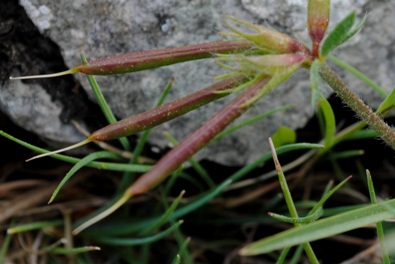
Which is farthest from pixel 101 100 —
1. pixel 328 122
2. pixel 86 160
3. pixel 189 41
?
pixel 328 122

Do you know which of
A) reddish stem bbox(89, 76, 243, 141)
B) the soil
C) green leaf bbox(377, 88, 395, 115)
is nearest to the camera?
reddish stem bbox(89, 76, 243, 141)

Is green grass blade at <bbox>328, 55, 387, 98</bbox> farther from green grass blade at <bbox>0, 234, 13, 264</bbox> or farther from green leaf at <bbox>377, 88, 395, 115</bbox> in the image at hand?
green grass blade at <bbox>0, 234, 13, 264</bbox>

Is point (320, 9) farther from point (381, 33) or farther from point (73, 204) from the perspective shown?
point (73, 204)

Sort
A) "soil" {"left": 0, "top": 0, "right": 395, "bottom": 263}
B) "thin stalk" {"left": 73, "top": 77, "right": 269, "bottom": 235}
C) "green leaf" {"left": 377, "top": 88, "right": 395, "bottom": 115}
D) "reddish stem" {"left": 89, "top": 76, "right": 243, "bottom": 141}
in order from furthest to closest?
1. "soil" {"left": 0, "top": 0, "right": 395, "bottom": 263}
2. "green leaf" {"left": 377, "top": 88, "right": 395, "bottom": 115}
3. "reddish stem" {"left": 89, "top": 76, "right": 243, "bottom": 141}
4. "thin stalk" {"left": 73, "top": 77, "right": 269, "bottom": 235}

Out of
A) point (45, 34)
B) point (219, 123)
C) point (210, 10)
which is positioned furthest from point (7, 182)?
point (219, 123)

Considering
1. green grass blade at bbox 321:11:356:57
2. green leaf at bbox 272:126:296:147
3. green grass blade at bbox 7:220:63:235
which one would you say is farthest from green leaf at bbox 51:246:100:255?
green grass blade at bbox 321:11:356:57

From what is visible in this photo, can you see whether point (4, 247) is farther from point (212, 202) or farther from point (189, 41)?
point (189, 41)
